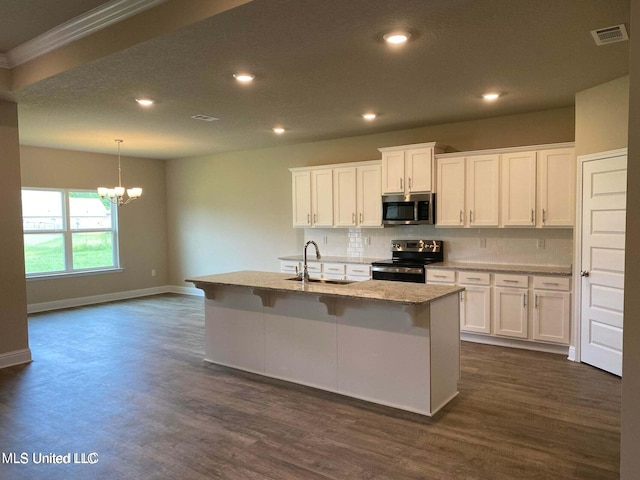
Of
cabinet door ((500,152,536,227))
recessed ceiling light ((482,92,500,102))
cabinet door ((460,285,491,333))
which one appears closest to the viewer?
recessed ceiling light ((482,92,500,102))

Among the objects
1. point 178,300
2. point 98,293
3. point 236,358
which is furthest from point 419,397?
point 98,293

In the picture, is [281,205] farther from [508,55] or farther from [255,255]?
[508,55]

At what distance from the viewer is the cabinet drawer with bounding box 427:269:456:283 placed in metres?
5.41

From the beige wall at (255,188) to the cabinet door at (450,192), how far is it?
0.43m

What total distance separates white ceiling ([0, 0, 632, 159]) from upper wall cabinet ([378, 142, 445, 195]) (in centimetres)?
36

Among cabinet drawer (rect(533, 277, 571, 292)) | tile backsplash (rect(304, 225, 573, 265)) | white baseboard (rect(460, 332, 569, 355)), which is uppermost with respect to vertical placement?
tile backsplash (rect(304, 225, 573, 265))

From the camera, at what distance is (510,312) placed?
5055mm

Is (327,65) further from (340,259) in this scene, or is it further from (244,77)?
(340,259)

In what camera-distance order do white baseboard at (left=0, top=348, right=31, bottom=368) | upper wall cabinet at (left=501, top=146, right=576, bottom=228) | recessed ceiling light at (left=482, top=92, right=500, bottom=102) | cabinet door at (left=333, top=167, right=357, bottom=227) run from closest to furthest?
recessed ceiling light at (left=482, top=92, right=500, bottom=102), white baseboard at (left=0, top=348, right=31, bottom=368), upper wall cabinet at (left=501, top=146, right=576, bottom=228), cabinet door at (left=333, top=167, right=357, bottom=227)

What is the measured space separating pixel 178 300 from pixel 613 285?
22.5 ft

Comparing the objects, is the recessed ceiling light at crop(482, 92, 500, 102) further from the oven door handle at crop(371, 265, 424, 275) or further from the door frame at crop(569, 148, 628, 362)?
the oven door handle at crop(371, 265, 424, 275)

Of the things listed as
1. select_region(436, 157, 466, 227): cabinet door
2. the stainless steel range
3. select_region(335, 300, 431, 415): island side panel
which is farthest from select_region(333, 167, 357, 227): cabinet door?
select_region(335, 300, 431, 415): island side panel

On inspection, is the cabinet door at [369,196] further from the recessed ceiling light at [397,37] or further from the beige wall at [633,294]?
the beige wall at [633,294]

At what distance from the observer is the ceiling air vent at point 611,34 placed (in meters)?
2.96
